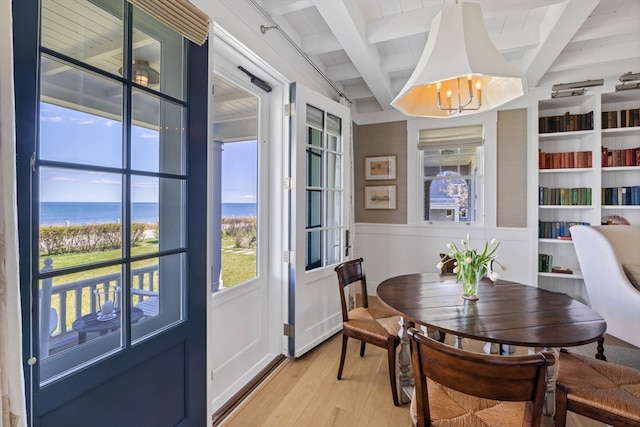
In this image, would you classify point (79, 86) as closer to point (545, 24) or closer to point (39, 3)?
point (39, 3)

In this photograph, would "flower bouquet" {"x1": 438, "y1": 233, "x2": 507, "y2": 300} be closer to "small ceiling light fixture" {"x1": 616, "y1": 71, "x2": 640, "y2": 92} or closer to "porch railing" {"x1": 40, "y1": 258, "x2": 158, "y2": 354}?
"porch railing" {"x1": 40, "y1": 258, "x2": 158, "y2": 354}

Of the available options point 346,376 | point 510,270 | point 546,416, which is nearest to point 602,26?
point 510,270

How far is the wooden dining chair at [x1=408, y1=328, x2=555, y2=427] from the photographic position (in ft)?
3.04

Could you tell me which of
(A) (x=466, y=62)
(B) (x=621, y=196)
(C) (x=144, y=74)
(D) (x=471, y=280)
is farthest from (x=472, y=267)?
(B) (x=621, y=196)

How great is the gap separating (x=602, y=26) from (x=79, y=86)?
3.45m

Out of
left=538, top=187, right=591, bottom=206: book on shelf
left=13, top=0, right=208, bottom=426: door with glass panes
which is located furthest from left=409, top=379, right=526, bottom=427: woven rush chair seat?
left=538, top=187, right=591, bottom=206: book on shelf

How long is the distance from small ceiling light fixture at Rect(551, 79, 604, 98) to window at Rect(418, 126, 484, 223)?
2.58ft

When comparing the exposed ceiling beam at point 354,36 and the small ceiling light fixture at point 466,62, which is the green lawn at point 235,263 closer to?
the small ceiling light fixture at point 466,62

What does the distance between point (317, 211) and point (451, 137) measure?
222 cm

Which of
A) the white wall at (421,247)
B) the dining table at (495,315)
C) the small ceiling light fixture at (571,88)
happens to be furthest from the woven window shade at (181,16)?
the small ceiling light fixture at (571,88)

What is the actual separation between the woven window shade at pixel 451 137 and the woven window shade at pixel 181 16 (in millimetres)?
3177

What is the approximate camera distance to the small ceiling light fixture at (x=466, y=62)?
4.80 ft

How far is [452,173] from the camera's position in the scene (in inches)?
153

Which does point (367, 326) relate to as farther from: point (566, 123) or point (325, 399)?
point (566, 123)
